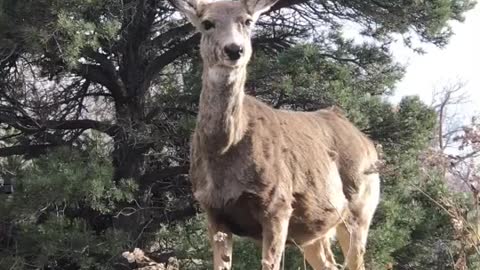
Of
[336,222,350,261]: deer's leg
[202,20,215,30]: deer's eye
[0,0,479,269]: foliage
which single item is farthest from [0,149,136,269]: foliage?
[202,20,215,30]: deer's eye

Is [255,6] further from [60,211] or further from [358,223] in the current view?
[60,211]

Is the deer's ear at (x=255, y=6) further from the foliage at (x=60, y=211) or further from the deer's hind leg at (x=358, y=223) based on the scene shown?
the foliage at (x=60, y=211)

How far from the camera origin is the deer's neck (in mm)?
5680

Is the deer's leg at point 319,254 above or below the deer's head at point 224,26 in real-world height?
below

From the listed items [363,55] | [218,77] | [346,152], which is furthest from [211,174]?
[363,55]

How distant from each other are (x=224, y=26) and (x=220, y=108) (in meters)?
0.55

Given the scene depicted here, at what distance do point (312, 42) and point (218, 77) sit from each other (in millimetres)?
6080

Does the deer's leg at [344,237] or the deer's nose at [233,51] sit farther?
the deer's leg at [344,237]

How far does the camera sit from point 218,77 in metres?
5.63

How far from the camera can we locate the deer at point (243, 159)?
18.6ft

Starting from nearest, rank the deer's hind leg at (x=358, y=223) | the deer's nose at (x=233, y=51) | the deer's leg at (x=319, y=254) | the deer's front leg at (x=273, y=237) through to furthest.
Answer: the deer's nose at (x=233, y=51) < the deer's front leg at (x=273, y=237) < the deer's hind leg at (x=358, y=223) < the deer's leg at (x=319, y=254)

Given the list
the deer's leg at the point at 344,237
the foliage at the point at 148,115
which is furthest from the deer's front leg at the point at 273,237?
the foliage at the point at 148,115

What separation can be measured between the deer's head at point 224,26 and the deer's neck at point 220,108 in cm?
12

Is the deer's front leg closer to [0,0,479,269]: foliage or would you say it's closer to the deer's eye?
the deer's eye
